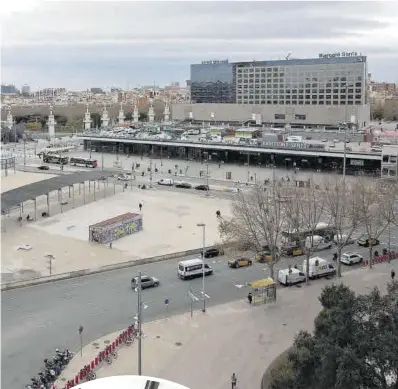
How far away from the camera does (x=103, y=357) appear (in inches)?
656

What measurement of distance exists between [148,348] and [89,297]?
205 inches

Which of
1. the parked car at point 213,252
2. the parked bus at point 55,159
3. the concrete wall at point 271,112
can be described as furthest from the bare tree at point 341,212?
the concrete wall at point 271,112

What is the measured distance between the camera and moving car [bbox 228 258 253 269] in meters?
25.8

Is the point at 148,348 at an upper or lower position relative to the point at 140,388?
lower

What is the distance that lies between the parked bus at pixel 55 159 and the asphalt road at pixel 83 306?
124 feet

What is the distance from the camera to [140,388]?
9094 millimetres

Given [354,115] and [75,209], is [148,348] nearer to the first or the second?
[75,209]

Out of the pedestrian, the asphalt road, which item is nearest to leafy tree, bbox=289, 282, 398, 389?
the pedestrian

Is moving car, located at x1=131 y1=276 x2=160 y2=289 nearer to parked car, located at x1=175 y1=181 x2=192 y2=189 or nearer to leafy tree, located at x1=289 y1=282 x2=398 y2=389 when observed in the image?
leafy tree, located at x1=289 y1=282 x2=398 y2=389

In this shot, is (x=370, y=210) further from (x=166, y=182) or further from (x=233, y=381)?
(x=166, y=182)

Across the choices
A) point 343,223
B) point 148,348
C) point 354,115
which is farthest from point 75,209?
point 354,115

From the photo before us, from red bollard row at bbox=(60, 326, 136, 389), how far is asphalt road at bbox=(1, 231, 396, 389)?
106cm

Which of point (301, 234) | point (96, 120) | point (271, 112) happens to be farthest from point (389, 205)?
point (96, 120)

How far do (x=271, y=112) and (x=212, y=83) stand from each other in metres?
22.1
